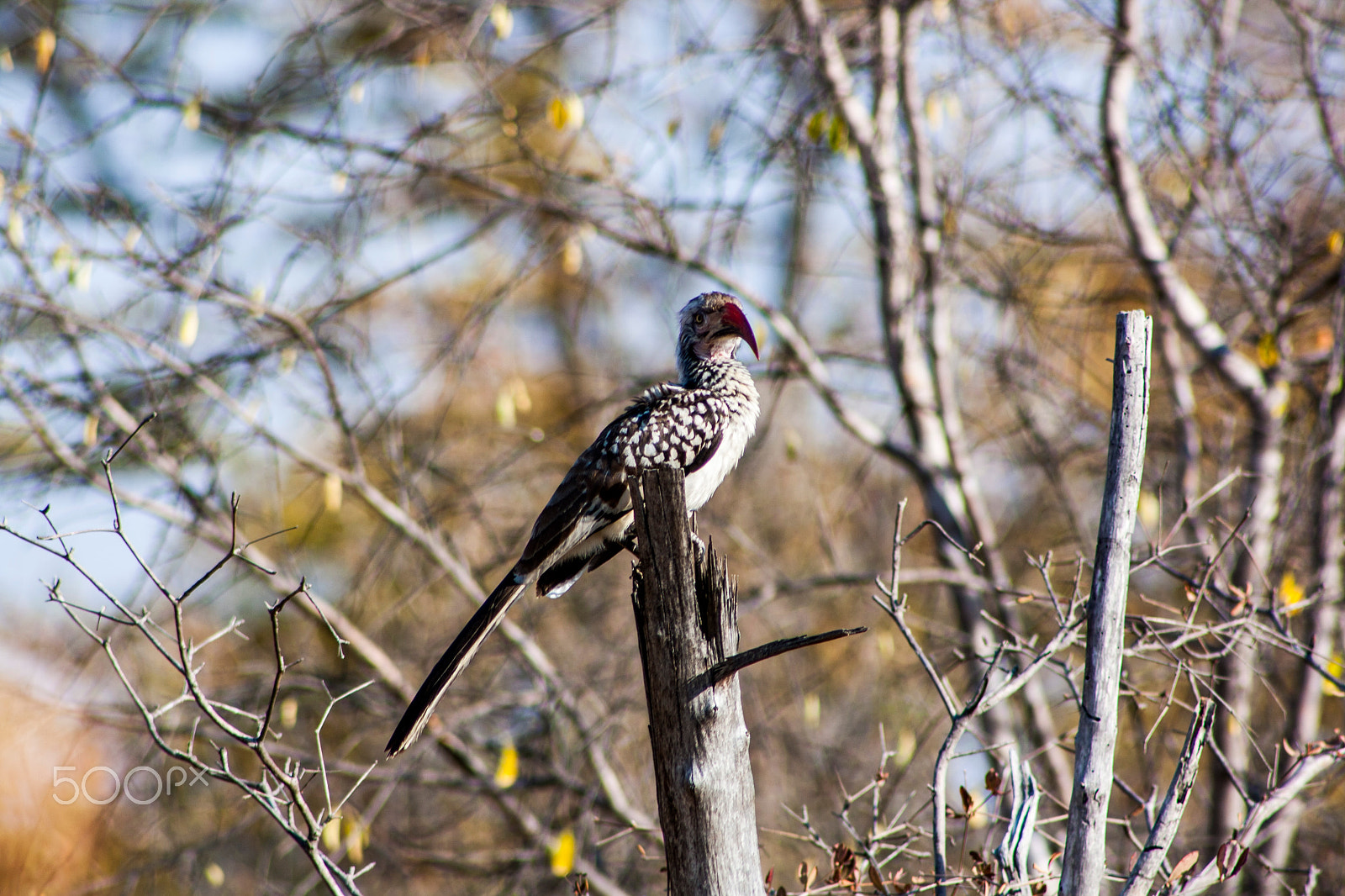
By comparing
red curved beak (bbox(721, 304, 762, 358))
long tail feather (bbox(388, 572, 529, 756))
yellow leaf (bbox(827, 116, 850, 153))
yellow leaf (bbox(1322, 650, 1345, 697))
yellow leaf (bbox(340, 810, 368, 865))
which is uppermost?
yellow leaf (bbox(827, 116, 850, 153))

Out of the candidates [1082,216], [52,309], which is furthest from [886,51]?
[52,309]

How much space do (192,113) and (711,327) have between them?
103 inches

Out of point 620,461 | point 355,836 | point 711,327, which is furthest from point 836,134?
point 355,836

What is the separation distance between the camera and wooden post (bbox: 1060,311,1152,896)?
7.99 ft

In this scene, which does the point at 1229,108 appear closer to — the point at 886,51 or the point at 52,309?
the point at 886,51

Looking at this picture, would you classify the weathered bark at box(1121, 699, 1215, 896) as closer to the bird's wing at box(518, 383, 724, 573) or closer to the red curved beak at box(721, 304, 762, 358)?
the bird's wing at box(518, 383, 724, 573)

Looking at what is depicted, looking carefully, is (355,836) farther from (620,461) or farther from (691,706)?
(691,706)

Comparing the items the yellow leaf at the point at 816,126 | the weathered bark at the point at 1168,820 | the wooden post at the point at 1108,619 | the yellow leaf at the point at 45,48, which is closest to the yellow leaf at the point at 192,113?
the yellow leaf at the point at 45,48

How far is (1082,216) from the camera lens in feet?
21.0

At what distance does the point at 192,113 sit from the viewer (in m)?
4.97

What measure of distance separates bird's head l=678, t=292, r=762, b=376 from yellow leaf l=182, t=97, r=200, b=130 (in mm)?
2453

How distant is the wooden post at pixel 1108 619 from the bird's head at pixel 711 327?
2.04 meters

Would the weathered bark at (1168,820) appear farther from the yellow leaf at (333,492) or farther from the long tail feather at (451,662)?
the yellow leaf at (333,492)

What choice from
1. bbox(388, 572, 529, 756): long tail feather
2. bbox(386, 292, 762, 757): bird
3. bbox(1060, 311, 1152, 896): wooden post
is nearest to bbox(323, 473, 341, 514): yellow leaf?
bbox(386, 292, 762, 757): bird
